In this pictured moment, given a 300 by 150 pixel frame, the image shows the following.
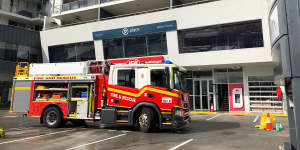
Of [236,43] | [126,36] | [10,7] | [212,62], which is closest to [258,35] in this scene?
[236,43]

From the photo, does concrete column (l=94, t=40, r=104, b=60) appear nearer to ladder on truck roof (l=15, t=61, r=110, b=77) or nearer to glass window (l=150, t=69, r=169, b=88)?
ladder on truck roof (l=15, t=61, r=110, b=77)

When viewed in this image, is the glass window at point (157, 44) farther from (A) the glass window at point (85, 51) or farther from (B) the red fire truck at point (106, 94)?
(B) the red fire truck at point (106, 94)

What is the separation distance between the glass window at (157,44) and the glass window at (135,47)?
24.2 inches

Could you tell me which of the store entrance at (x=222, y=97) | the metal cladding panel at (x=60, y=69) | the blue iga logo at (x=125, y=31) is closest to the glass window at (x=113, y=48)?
the blue iga logo at (x=125, y=31)

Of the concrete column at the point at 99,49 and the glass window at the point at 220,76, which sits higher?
the concrete column at the point at 99,49

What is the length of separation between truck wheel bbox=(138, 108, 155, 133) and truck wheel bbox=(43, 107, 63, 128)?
14.0 feet

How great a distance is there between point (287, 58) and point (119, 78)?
21.8ft

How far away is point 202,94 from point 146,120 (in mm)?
11819

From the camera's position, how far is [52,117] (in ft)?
32.0

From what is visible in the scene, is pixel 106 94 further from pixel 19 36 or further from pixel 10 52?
pixel 19 36

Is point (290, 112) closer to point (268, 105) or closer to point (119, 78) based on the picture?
point (119, 78)

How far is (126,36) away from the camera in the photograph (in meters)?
19.4

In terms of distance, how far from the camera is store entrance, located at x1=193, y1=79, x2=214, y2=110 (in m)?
18.4

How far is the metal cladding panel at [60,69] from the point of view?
9531mm
